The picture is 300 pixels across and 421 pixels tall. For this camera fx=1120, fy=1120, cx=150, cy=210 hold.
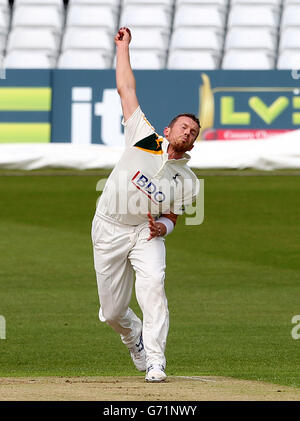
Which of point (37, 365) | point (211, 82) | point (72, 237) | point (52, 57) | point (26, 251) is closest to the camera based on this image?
point (37, 365)

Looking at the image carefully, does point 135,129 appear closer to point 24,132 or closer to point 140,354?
point 140,354

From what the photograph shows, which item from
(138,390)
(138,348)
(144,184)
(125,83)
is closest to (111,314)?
(138,348)

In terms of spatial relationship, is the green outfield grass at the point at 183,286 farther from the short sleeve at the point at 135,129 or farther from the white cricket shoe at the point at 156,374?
the short sleeve at the point at 135,129

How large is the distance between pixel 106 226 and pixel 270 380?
1522 mm

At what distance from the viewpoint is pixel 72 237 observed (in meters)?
15.6

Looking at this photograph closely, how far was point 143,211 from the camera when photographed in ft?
23.4

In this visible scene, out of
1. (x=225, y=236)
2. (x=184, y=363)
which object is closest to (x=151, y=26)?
(x=225, y=236)

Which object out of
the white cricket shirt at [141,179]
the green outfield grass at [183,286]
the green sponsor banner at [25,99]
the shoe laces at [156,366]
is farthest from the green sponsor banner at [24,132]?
the shoe laces at [156,366]

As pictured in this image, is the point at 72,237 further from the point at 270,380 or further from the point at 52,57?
the point at 52,57

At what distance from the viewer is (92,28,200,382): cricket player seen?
23.2ft

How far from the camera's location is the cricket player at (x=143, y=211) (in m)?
7.06

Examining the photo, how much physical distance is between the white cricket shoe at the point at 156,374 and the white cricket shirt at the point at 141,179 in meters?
0.94

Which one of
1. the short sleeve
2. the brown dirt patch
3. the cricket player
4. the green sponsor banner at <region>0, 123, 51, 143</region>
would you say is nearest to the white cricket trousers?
the cricket player

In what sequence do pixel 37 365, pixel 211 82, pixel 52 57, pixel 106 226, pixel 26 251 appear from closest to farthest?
1. pixel 106 226
2. pixel 37 365
3. pixel 26 251
4. pixel 211 82
5. pixel 52 57
